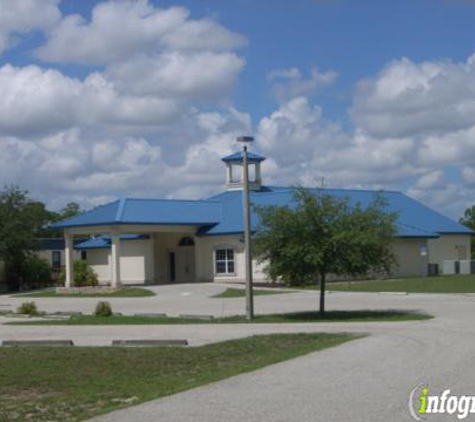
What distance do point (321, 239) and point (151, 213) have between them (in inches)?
1052

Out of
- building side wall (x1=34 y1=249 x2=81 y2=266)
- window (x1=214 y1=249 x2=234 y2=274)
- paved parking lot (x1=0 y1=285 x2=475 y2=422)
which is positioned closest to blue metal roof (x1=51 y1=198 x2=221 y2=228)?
window (x1=214 y1=249 x2=234 y2=274)

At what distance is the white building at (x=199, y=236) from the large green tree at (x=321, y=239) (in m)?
21.0

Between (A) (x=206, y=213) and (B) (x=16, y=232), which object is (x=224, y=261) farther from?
(B) (x=16, y=232)

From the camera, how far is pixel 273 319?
89.8ft

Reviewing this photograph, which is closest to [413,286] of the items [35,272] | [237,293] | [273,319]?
[237,293]

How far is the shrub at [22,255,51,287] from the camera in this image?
6000cm

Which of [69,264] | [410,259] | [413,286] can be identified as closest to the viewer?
[413,286]

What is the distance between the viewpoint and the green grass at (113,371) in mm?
11430

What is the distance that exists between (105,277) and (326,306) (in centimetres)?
3098

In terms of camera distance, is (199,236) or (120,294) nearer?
(120,294)

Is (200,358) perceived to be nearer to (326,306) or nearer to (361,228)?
(361,228)

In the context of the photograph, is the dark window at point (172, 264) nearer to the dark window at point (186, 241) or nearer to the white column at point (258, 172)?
the dark window at point (186, 241)

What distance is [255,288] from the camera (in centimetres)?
4709

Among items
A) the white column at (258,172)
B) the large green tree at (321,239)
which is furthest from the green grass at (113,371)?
the white column at (258,172)
